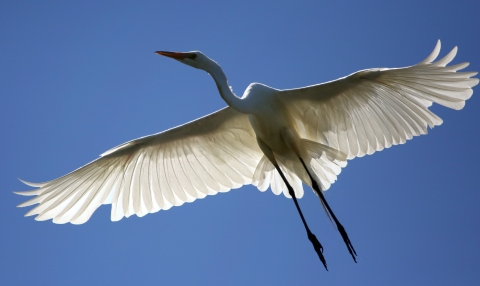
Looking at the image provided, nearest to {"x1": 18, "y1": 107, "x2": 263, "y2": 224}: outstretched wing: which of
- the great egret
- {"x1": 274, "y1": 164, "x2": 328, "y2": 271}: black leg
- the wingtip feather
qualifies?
the great egret

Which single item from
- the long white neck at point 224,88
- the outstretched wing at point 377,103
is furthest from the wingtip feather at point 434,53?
the long white neck at point 224,88

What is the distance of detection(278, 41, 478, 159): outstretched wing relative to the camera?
8352 mm

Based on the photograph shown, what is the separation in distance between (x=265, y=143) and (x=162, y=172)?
76.2 inches

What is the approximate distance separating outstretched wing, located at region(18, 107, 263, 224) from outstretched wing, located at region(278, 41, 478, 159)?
1.02m

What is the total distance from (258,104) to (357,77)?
1327 mm

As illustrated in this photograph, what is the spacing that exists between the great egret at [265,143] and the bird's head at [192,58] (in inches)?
0.5

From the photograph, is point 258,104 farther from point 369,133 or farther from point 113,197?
point 113,197

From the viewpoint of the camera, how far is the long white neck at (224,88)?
8.20m

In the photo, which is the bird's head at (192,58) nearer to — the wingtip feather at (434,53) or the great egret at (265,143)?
the great egret at (265,143)

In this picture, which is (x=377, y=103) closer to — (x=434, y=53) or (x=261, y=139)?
(x=434, y=53)

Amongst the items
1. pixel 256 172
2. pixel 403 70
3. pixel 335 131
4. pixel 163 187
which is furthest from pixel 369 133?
pixel 163 187

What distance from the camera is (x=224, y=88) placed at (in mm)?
8211

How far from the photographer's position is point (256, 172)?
9242mm

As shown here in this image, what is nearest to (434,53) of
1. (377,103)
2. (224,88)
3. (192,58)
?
(377,103)
